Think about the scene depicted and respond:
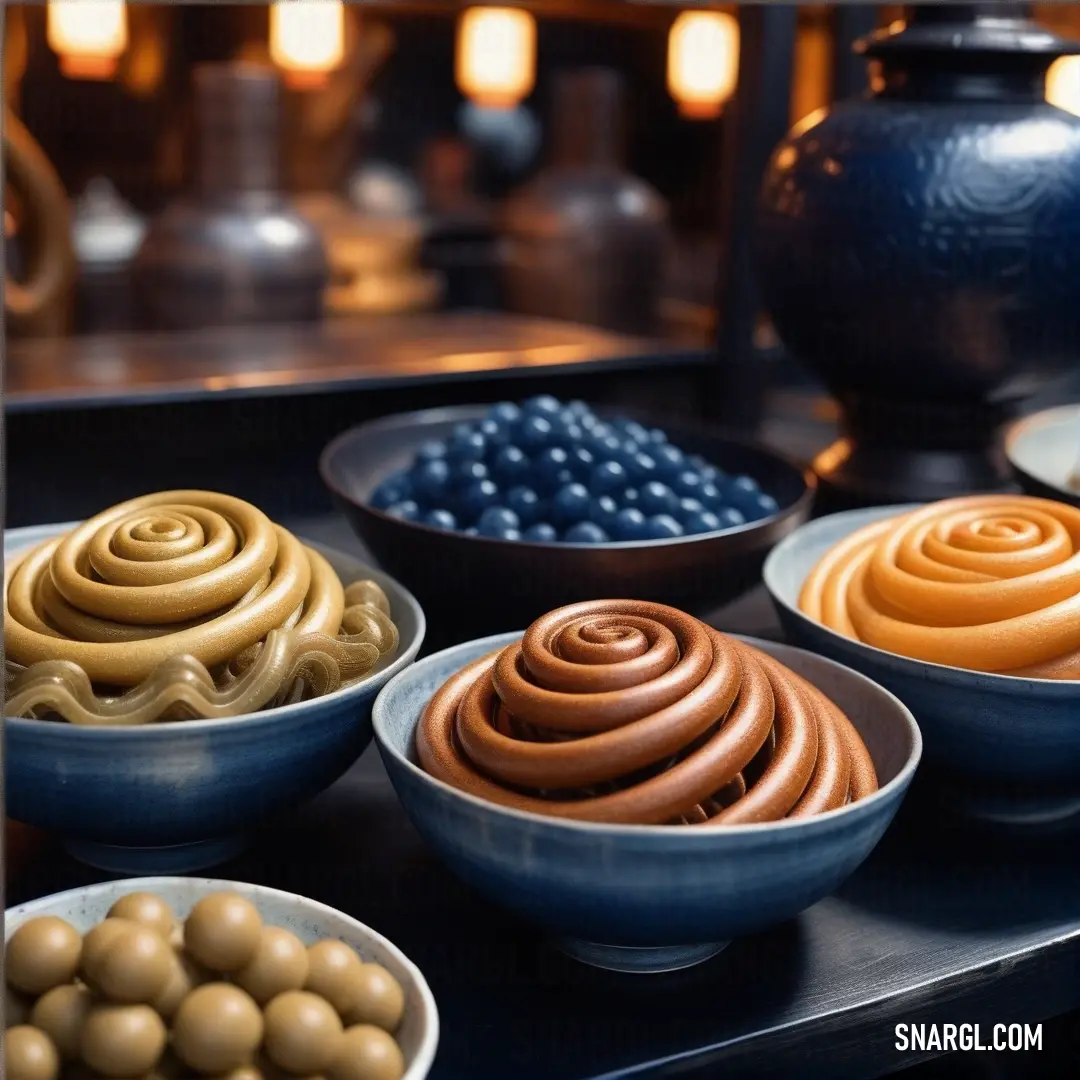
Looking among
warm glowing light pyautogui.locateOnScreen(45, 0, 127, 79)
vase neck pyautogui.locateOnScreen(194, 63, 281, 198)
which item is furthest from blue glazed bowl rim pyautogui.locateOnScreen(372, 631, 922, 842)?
warm glowing light pyautogui.locateOnScreen(45, 0, 127, 79)

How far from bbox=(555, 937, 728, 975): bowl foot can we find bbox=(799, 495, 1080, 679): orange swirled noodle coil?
0.19 metres

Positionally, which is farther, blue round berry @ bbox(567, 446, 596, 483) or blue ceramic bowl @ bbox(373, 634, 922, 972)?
blue round berry @ bbox(567, 446, 596, 483)

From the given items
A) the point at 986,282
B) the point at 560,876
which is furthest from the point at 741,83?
the point at 560,876

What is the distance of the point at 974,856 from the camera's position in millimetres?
597

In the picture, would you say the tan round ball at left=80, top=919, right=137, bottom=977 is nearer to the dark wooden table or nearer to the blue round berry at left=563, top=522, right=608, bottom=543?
the dark wooden table

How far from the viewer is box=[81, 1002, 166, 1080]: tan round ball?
1.23ft

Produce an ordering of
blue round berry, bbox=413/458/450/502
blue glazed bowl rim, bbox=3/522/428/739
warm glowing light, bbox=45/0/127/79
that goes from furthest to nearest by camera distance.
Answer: warm glowing light, bbox=45/0/127/79 → blue round berry, bbox=413/458/450/502 → blue glazed bowl rim, bbox=3/522/428/739

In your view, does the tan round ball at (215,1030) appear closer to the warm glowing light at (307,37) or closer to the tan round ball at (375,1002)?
the tan round ball at (375,1002)

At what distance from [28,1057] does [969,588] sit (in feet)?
1.45

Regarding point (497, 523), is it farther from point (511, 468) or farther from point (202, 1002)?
point (202, 1002)

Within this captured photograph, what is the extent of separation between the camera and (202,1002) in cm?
38

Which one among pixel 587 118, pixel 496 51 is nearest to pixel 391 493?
pixel 587 118

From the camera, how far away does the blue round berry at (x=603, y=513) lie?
29.5 inches

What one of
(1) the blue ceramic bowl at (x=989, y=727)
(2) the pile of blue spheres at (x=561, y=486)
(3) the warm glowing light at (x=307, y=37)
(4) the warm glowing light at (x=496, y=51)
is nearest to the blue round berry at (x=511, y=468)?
(2) the pile of blue spheres at (x=561, y=486)
